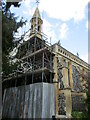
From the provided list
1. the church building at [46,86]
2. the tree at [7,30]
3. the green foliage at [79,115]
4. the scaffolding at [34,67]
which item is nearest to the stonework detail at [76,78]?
the church building at [46,86]

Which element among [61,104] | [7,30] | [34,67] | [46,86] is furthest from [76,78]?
[7,30]

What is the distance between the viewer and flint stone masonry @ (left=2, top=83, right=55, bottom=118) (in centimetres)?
681

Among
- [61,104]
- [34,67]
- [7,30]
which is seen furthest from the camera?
[34,67]

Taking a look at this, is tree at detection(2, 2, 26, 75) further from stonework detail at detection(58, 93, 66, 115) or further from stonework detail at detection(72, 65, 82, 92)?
stonework detail at detection(72, 65, 82, 92)

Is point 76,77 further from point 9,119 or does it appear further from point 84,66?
point 9,119

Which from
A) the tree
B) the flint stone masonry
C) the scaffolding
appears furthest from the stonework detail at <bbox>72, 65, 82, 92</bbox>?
the tree

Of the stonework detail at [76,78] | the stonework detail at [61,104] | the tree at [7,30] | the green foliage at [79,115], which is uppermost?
the tree at [7,30]

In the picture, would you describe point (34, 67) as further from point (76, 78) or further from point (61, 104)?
point (76, 78)

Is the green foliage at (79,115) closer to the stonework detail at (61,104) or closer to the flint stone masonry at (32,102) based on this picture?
the stonework detail at (61,104)

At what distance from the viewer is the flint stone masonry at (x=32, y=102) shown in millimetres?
6813

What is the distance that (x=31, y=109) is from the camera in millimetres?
7020

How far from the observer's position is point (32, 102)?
23.5ft

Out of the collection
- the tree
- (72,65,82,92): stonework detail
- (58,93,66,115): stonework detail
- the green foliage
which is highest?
the tree

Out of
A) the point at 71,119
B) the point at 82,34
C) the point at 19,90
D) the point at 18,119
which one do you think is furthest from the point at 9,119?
the point at 82,34
